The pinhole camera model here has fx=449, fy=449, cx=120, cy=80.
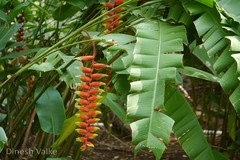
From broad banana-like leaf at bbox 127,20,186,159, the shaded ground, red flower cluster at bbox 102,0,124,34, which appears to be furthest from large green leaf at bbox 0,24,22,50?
the shaded ground

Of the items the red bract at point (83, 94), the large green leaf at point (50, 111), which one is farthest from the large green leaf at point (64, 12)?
the red bract at point (83, 94)

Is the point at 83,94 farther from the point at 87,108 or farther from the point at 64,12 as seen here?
the point at 64,12

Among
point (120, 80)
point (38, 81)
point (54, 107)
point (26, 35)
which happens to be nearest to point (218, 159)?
point (120, 80)

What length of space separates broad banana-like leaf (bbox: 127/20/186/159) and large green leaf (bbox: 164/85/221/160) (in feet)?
0.51

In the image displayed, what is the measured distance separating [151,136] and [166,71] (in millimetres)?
159

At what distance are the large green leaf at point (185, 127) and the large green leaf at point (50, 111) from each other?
0.34 meters

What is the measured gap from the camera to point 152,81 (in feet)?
3.12

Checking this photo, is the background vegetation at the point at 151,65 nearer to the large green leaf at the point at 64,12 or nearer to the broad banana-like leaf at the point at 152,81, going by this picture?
the broad banana-like leaf at the point at 152,81

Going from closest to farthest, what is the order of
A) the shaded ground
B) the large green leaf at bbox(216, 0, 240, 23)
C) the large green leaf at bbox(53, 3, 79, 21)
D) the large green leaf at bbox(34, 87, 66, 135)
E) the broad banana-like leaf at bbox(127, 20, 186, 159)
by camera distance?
1. the broad banana-like leaf at bbox(127, 20, 186, 159)
2. the large green leaf at bbox(216, 0, 240, 23)
3. the large green leaf at bbox(34, 87, 66, 135)
4. the large green leaf at bbox(53, 3, 79, 21)
5. the shaded ground

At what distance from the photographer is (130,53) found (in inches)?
41.1

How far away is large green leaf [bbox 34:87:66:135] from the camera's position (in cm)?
131

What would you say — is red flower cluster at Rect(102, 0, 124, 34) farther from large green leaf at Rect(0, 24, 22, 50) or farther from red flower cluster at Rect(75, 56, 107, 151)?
large green leaf at Rect(0, 24, 22, 50)

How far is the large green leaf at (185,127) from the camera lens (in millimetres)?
1147

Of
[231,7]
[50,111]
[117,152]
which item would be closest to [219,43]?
[231,7]
